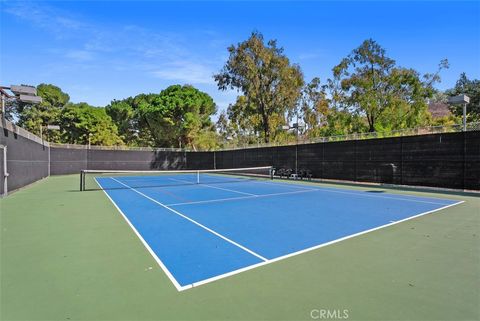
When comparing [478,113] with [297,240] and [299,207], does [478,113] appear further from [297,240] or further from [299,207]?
[297,240]

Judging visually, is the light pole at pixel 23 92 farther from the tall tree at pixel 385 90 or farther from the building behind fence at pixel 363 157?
the tall tree at pixel 385 90

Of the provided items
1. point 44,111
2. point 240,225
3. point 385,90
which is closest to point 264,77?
point 385,90

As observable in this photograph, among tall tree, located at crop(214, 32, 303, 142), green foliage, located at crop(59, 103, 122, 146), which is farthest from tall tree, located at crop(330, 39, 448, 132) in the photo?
green foliage, located at crop(59, 103, 122, 146)

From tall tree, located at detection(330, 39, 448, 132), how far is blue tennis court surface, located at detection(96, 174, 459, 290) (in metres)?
16.9

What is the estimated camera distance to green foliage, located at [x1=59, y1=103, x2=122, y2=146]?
1491 inches

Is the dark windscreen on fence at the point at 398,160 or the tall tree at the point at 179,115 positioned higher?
the tall tree at the point at 179,115

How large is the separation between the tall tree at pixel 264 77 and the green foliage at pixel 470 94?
17148 mm

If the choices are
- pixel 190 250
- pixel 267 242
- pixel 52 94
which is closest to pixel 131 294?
pixel 190 250

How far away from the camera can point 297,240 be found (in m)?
5.14

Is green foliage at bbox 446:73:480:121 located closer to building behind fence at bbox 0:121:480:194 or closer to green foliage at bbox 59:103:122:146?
building behind fence at bbox 0:121:480:194

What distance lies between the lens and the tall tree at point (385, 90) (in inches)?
949

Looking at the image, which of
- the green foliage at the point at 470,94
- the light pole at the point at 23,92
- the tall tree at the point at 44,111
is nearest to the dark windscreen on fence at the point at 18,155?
the light pole at the point at 23,92

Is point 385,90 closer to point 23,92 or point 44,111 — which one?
point 23,92

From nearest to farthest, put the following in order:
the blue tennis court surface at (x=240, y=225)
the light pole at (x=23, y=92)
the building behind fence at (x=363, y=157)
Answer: the blue tennis court surface at (x=240, y=225) → the light pole at (x=23, y=92) → the building behind fence at (x=363, y=157)
